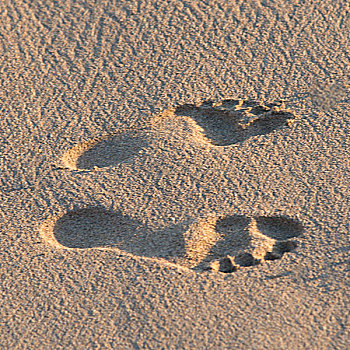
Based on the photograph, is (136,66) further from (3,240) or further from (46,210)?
(3,240)

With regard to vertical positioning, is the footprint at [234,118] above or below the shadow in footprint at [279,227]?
above

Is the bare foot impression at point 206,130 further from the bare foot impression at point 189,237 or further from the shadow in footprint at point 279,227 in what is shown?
the shadow in footprint at point 279,227

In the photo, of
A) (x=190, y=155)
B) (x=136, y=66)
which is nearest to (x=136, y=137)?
(x=190, y=155)

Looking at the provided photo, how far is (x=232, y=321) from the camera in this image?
1.70 meters

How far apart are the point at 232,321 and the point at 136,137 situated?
2.63 feet

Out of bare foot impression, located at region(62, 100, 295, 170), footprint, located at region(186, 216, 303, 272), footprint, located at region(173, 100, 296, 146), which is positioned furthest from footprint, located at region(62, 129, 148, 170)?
footprint, located at region(186, 216, 303, 272)

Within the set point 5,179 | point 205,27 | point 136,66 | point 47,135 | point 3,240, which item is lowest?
point 3,240

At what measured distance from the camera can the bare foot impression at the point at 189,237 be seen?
1.88 m

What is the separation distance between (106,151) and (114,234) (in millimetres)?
357

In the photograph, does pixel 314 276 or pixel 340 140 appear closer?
pixel 314 276

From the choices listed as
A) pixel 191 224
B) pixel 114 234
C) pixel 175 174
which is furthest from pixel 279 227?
pixel 114 234

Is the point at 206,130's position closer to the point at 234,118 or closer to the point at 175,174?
the point at 234,118

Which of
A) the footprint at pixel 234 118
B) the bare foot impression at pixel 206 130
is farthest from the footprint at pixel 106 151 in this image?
the footprint at pixel 234 118

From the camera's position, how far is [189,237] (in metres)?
1.94
